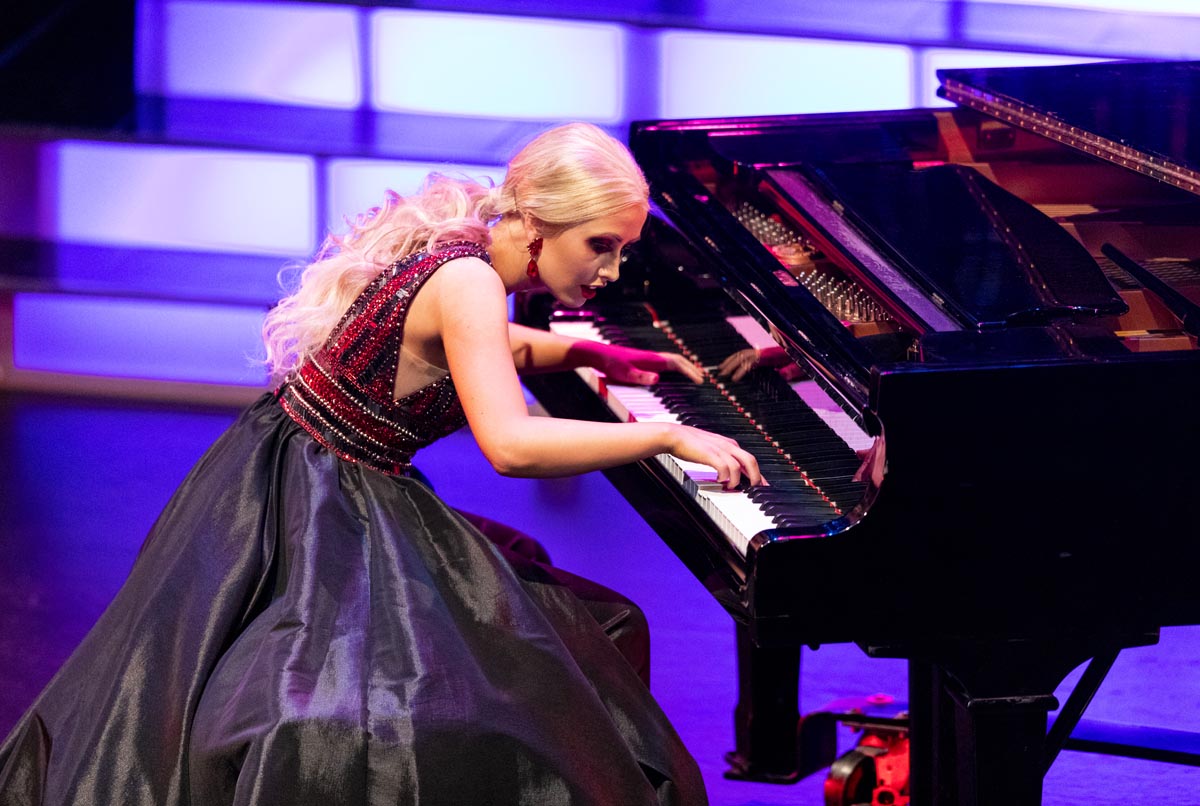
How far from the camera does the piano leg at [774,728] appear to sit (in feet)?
8.45

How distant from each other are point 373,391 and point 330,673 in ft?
1.48

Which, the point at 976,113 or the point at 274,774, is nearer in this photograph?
the point at 274,774

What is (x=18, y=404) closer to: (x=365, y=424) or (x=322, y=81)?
(x=322, y=81)

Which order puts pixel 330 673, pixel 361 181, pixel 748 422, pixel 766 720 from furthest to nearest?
pixel 361 181, pixel 766 720, pixel 748 422, pixel 330 673

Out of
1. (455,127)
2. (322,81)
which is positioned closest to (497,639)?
(455,127)

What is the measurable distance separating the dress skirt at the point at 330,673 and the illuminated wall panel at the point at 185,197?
3.10m

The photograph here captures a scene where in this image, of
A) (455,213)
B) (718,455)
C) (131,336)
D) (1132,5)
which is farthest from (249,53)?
(718,455)

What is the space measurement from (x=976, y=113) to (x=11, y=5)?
11.7ft

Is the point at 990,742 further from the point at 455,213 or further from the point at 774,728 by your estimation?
the point at 455,213

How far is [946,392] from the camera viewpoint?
173cm

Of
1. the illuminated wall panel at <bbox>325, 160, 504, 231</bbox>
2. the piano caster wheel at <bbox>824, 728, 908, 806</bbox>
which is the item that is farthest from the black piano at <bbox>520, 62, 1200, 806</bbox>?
the illuminated wall panel at <bbox>325, 160, 504, 231</bbox>

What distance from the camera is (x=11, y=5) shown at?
5.21 m

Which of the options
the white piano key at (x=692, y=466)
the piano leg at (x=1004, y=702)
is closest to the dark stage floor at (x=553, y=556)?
the white piano key at (x=692, y=466)

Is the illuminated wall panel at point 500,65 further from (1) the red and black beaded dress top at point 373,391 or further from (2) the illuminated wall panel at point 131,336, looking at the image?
(1) the red and black beaded dress top at point 373,391
